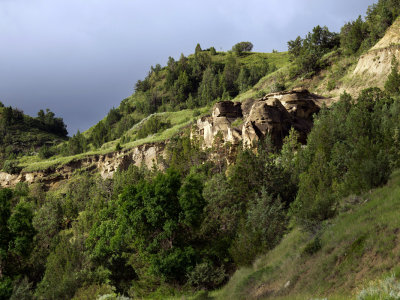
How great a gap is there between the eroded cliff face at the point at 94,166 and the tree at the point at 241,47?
112m

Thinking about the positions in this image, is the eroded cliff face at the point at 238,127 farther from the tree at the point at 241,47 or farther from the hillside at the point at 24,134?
the tree at the point at 241,47

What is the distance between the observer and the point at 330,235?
18.6 m

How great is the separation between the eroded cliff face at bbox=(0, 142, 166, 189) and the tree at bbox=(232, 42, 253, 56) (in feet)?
368

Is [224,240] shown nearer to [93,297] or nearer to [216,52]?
[93,297]

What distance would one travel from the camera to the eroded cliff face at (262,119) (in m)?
58.3

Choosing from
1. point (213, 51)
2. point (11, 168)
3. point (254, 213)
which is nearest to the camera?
point (254, 213)

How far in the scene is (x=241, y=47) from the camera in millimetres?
188875

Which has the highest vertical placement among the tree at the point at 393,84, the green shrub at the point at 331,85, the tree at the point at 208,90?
the tree at the point at 208,90

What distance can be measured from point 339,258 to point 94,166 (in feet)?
276

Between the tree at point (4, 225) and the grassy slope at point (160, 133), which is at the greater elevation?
the grassy slope at point (160, 133)

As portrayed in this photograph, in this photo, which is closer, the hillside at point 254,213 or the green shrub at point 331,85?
the hillside at point 254,213

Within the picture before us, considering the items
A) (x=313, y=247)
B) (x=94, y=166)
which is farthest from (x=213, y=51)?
(x=313, y=247)

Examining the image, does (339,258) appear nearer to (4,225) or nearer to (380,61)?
(4,225)

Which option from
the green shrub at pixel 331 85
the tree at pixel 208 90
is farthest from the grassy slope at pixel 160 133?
the green shrub at pixel 331 85
